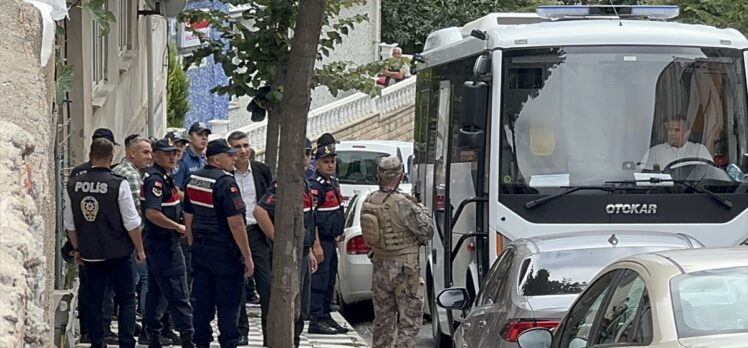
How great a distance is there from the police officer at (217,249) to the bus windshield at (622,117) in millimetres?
2198

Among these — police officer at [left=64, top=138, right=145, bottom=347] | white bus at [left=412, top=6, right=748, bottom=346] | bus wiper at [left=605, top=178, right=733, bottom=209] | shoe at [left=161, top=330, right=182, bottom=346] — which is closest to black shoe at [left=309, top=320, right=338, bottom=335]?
shoe at [left=161, top=330, right=182, bottom=346]

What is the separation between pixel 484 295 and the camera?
8930 millimetres

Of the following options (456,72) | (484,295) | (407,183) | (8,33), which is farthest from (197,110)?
(8,33)

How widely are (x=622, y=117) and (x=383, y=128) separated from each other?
2716 centimetres

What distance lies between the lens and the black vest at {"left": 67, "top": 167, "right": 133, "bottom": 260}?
1019cm

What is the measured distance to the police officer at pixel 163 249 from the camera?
10.9 m

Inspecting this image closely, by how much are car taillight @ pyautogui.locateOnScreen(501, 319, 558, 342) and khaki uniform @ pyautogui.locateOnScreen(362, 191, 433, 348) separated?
3415mm

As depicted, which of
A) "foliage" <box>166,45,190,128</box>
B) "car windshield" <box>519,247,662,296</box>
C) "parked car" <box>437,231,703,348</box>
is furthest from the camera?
"foliage" <box>166,45,190,128</box>

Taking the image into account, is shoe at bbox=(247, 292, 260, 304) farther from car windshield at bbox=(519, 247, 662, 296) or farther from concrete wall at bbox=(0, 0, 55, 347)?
concrete wall at bbox=(0, 0, 55, 347)

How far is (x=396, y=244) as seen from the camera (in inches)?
438

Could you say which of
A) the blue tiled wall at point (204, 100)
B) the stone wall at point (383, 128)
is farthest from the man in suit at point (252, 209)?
the blue tiled wall at point (204, 100)

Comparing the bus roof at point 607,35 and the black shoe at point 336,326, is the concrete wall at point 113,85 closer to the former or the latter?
the black shoe at point 336,326

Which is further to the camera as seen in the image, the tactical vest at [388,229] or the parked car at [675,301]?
the tactical vest at [388,229]

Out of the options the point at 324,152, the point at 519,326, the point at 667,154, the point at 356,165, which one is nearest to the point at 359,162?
the point at 356,165
